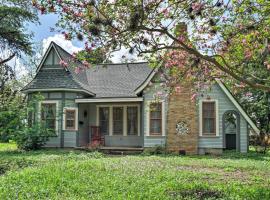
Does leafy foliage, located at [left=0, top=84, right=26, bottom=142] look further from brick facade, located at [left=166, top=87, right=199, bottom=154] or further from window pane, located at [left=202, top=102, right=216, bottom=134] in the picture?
window pane, located at [left=202, top=102, right=216, bottom=134]

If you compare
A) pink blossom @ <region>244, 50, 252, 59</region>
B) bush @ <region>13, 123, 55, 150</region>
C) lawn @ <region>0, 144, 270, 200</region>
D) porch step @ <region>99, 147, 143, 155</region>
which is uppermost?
pink blossom @ <region>244, 50, 252, 59</region>

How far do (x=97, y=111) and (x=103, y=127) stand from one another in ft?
3.27

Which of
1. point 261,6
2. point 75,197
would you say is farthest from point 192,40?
point 75,197

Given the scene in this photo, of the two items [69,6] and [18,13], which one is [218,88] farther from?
[69,6]

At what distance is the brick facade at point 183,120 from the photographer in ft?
59.4

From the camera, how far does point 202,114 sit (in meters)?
18.4

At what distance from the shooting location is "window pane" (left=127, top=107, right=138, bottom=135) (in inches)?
826

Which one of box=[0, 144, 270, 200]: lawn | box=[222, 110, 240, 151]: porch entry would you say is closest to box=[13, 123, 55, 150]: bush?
box=[0, 144, 270, 200]: lawn

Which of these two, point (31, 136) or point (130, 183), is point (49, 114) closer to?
point (31, 136)

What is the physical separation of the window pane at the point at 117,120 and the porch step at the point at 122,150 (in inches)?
73.5

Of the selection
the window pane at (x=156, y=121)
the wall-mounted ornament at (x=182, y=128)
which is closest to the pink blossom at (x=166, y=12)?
the wall-mounted ornament at (x=182, y=128)

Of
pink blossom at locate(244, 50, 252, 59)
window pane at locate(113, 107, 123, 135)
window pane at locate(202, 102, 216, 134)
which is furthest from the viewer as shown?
window pane at locate(113, 107, 123, 135)

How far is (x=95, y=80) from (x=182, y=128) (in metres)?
7.48

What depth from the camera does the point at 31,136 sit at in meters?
18.6
